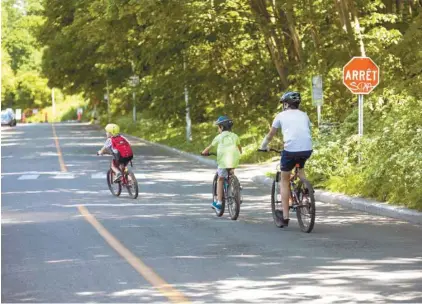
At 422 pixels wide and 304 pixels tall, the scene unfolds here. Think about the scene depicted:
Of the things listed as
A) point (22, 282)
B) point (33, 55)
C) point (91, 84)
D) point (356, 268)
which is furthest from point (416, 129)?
point (33, 55)

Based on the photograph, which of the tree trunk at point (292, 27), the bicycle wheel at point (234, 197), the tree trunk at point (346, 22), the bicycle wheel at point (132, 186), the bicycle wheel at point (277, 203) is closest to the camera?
the bicycle wheel at point (277, 203)

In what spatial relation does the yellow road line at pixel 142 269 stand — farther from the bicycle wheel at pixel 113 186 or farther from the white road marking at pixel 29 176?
the white road marking at pixel 29 176

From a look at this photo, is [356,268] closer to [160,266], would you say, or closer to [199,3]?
[160,266]

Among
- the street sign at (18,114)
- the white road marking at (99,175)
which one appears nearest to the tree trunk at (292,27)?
the white road marking at (99,175)

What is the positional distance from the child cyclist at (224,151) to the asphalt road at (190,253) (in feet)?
1.96

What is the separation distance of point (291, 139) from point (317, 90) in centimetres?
1190

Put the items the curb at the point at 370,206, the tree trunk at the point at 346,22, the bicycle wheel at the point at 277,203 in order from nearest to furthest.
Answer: the bicycle wheel at the point at 277,203 < the curb at the point at 370,206 < the tree trunk at the point at 346,22

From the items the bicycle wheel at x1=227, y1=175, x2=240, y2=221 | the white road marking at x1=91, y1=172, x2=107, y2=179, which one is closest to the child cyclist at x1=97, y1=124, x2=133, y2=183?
the bicycle wheel at x1=227, y1=175, x2=240, y2=221

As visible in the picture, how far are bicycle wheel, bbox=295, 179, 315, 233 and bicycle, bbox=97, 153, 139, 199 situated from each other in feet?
20.9

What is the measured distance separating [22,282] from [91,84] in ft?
194

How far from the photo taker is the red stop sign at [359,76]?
22016mm

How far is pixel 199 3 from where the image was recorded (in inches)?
1273

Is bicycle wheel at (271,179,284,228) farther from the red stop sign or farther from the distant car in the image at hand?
the distant car

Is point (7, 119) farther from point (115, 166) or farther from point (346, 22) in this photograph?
point (115, 166)
